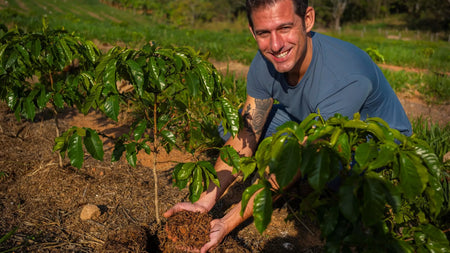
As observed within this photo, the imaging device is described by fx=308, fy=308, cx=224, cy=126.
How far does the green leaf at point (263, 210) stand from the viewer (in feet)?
3.24

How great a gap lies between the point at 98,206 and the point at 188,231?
719 millimetres

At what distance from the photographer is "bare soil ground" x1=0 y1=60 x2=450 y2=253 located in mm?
1604

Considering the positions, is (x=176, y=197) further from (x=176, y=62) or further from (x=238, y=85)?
(x=238, y=85)

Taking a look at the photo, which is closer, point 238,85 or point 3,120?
point 3,120

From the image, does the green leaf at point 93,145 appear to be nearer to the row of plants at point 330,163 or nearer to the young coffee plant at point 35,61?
the row of plants at point 330,163

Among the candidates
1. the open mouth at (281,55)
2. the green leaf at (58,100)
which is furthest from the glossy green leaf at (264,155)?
the green leaf at (58,100)

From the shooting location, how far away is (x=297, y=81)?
2.06m

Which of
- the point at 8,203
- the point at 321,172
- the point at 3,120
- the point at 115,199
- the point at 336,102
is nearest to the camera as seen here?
the point at 321,172

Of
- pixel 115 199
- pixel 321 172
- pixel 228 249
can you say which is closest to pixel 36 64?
pixel 115 199

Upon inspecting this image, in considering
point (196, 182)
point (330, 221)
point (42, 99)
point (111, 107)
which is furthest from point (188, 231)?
point (42, 99)

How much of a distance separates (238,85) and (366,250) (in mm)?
3118

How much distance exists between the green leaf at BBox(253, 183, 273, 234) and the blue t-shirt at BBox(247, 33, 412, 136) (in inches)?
28.4

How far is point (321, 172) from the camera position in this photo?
864mm

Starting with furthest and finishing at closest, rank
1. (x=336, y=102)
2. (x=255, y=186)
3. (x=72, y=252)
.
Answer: (x=336, y=102)
(x=72, y=252)
(x=255, y=186)
